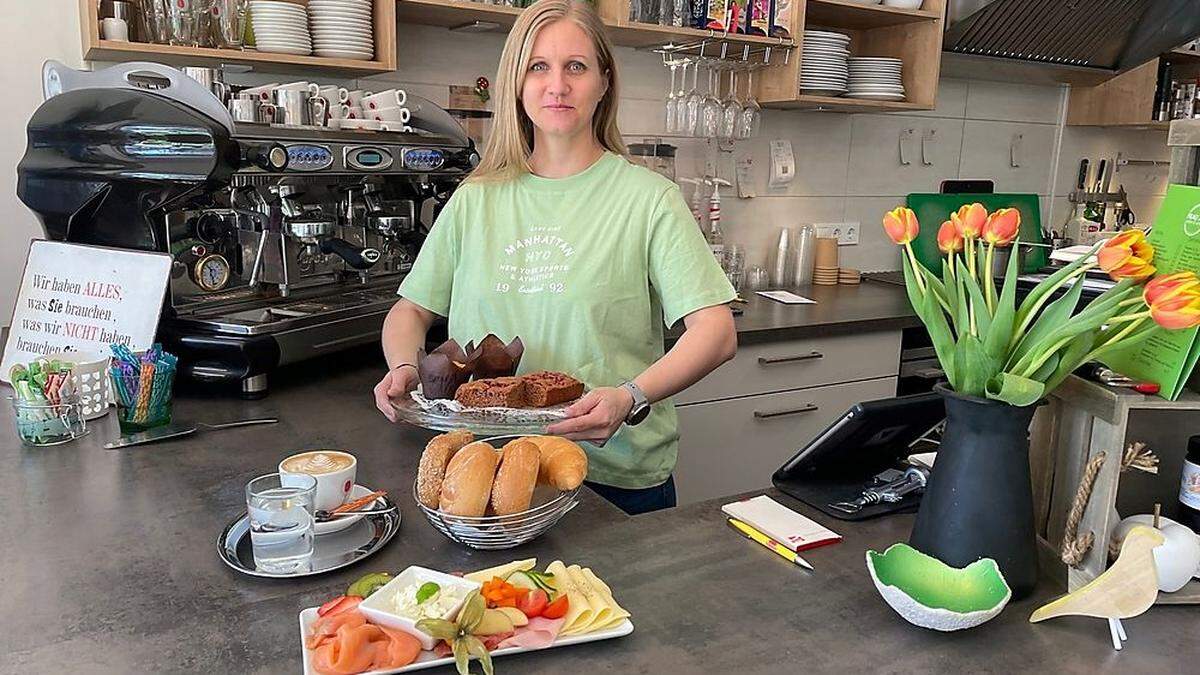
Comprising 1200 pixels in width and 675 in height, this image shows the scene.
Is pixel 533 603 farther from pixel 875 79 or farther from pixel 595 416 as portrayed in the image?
pixel 875 79

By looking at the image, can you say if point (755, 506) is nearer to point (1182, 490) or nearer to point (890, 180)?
point (1182, 490)

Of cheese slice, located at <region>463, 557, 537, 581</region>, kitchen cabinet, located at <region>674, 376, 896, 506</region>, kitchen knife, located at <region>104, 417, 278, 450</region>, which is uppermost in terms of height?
cheese slice, located at <region>463, 557, 537, 581</region>

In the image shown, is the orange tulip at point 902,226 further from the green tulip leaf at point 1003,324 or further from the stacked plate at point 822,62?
the stacked plate at point 822,62

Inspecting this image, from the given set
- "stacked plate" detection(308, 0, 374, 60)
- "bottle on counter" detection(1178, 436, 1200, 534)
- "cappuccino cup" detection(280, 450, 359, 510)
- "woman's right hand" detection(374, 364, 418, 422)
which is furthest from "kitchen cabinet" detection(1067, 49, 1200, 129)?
"cappuccino cup" detection(280, 450, 359, 510)

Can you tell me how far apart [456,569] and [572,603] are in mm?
185

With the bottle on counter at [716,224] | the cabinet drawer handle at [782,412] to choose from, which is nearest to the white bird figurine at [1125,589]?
the cabinet drawer handle at [782,412]

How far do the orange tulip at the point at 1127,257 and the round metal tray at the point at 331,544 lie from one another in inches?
31.9

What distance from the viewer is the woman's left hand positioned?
126 cm

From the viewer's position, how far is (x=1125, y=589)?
872 mm

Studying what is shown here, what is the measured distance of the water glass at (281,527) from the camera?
3.30 feet

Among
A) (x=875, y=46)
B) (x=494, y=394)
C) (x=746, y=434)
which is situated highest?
(x=875, y=46)

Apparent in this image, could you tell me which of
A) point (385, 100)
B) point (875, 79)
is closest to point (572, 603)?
point (385, 100)

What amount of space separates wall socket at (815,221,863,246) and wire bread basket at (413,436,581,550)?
97.1 inches

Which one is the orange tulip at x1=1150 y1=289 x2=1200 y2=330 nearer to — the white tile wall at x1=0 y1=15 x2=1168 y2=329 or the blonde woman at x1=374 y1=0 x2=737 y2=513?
the blonde woman at x1=374 y1=0 x2=737 y2=513
